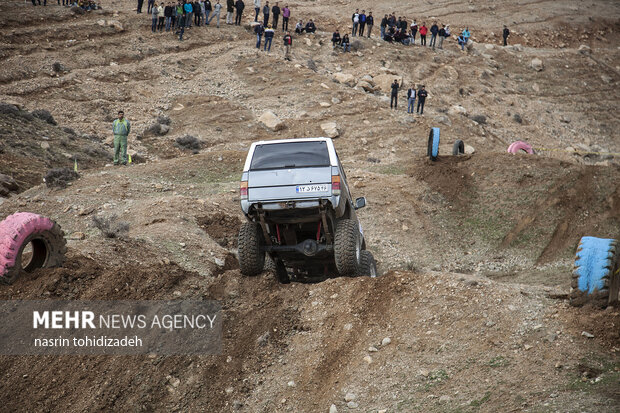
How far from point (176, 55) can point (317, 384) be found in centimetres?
2720

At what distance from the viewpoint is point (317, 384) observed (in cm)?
723

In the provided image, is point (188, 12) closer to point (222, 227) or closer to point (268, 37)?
point (268, 37)

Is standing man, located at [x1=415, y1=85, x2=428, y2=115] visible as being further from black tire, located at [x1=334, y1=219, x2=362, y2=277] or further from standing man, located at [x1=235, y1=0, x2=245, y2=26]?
black tire, located at [x1=334, y1=219, x2=362, y2=277]

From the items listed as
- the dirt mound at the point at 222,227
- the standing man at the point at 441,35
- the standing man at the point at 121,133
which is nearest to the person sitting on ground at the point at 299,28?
the standing man at the point at 441,35

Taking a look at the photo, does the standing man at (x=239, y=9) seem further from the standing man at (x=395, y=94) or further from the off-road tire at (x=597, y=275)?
the off-road tire at (x=597, y=275)

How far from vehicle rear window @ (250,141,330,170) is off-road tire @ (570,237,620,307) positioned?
3.97m

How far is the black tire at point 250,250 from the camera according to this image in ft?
31.6

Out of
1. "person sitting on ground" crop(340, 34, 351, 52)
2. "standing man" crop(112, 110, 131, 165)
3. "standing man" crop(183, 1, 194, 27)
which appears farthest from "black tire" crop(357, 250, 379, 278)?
"person sitting on ground" crop(340, 34, 351, 52)

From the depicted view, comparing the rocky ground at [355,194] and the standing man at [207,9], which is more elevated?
the standing man at [207,9]

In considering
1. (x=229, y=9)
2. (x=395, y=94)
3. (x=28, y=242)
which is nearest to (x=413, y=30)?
(x=229, y=9)

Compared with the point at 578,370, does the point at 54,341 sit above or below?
below

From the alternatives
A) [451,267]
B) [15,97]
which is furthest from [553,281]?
[15,97]

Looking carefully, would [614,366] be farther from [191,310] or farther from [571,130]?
[571,130]

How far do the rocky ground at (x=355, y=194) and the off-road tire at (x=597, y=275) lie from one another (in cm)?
27
